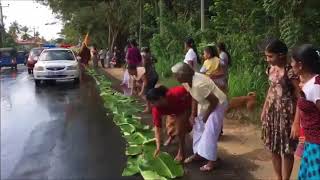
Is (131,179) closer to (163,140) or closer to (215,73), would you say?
(163,140)

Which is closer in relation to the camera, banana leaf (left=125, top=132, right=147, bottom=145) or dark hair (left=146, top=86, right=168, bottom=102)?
dark hair (left=146, top=86, right=168, bottom=102)

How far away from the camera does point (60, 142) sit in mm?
8719

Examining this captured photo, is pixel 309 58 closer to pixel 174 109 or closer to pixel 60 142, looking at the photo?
pixel 174 109

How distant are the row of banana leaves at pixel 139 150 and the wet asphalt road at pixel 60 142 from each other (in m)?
0.16

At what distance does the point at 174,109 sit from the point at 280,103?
5.94 feet

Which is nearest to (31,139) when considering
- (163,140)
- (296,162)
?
(163,140)

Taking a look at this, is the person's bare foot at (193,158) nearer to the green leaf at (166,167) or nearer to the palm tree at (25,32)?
the green leaf at (166,167)

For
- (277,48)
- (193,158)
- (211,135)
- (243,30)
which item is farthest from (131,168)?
(243,30)

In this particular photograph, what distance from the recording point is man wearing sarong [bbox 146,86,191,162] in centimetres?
638

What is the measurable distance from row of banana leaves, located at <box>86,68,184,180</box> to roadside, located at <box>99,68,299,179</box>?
263mm

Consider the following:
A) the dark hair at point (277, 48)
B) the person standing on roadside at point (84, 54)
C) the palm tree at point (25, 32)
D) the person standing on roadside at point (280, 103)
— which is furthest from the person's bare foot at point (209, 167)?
the palm tree at point (25, 32)

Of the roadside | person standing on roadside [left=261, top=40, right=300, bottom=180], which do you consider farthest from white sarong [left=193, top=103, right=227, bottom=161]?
person standing on roadside [left=261, top=40, right=300, bottom=180]

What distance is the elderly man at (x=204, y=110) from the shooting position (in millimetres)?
6254

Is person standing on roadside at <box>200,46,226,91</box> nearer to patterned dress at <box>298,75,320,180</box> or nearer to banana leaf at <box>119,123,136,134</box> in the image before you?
banana leaf at <box>119,123,136,134</box>
